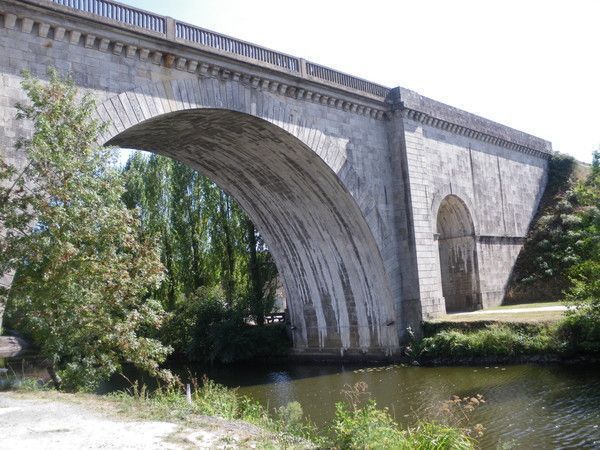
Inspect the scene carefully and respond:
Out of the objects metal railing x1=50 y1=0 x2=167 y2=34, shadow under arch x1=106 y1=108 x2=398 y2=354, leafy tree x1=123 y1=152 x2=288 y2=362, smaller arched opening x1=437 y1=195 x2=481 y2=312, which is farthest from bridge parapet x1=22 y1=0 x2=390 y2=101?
leafy tree x1=123 y1=152 x2=288 y2=362

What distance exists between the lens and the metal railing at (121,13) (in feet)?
44.0

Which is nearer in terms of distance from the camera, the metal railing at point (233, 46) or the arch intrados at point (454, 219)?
the metal railing at point (233, 46)

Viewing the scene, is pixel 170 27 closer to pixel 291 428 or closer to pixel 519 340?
pixel 291 428

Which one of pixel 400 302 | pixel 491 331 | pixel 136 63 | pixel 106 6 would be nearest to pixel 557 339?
pixel 491 331

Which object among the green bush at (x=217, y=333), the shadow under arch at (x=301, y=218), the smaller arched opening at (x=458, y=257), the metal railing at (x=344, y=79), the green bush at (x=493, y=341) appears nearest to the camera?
the green bush at (x=493, y=341)

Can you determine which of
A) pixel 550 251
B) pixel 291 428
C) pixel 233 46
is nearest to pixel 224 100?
pixel 233 46

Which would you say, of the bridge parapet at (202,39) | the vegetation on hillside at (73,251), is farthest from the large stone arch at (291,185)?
the vegetation on hillside at (73,251)

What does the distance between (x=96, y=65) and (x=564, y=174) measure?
26594 millimetres

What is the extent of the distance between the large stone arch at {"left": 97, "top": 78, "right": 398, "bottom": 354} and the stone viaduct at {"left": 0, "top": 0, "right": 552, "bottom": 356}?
2.1 inches

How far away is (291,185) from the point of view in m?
20.8

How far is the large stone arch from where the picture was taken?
1588 centimetres

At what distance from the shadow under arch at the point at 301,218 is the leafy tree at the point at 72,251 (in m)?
6.34

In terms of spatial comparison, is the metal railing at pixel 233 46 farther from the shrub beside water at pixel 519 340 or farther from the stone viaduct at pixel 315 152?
the shrub beside water at pixel 519 340

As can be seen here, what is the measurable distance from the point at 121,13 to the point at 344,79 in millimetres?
8188
